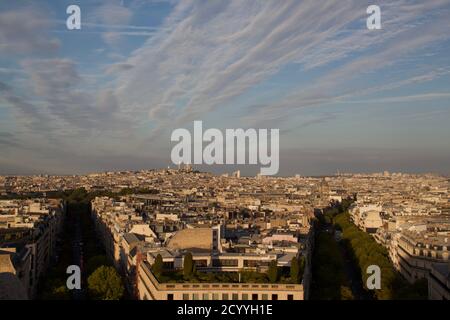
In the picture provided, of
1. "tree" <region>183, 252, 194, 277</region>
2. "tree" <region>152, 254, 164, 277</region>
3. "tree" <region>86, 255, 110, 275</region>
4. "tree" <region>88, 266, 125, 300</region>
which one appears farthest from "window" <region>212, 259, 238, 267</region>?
"tree" <region>86, 255, 110, 275</region>

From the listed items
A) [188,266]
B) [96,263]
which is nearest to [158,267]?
[188,266]

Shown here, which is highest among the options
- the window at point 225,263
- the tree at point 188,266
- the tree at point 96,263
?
the tree at point 188,266

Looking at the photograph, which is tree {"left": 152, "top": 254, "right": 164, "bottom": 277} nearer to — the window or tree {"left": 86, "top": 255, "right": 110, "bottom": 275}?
the window

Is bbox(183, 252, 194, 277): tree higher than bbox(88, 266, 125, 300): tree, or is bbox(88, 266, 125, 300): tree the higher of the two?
bbox(183, 252, 194, 277): tree

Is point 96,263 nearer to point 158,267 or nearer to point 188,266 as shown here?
point 158,267

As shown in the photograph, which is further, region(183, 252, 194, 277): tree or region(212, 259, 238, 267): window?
region(212, 259, 238, 267): window

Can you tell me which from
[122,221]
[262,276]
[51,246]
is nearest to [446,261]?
[262,276]

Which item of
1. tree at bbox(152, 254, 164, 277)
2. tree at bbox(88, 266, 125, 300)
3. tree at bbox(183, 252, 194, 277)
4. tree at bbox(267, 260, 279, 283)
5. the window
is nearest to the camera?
tree at bbox(267, 260, 279, 283)

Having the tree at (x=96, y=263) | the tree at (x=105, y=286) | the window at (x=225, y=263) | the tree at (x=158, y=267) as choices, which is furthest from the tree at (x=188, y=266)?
the tree at (x=96, y=263)

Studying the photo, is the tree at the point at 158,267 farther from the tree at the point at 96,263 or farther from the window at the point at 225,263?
the tree at the point at 96,263
